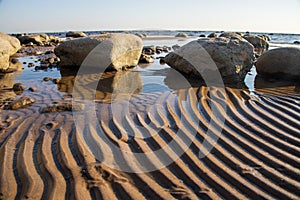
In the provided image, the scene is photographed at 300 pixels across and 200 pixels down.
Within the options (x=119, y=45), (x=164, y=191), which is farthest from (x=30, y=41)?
(x=164, y=191)

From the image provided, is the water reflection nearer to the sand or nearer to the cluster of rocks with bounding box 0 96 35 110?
the sand

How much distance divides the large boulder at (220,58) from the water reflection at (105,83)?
1.72 meters

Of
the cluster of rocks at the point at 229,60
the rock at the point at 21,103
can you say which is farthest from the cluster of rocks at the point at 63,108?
the cluster of rocks at the point at 229,60

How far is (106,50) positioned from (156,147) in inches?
227

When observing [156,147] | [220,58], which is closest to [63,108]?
[156,147]

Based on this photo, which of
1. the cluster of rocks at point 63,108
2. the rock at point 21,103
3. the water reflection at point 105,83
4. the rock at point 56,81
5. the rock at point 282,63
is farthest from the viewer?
the rock at point 282,63

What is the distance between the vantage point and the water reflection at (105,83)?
612cm

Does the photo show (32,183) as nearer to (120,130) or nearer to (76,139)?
(76,139)

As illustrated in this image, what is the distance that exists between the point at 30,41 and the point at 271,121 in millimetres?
23438

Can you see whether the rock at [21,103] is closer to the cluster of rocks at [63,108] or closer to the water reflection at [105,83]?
the cluster of rocks at [63,108]

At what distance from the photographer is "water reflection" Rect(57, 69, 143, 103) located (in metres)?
6.12

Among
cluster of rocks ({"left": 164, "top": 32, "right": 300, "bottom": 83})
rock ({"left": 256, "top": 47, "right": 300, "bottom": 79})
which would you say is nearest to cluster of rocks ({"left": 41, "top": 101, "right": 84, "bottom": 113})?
cluster of rocks ({"left": 164, "top": 32, "right": 300, "bottom": 83})

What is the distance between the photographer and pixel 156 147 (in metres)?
3.45

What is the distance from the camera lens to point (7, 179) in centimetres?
273
